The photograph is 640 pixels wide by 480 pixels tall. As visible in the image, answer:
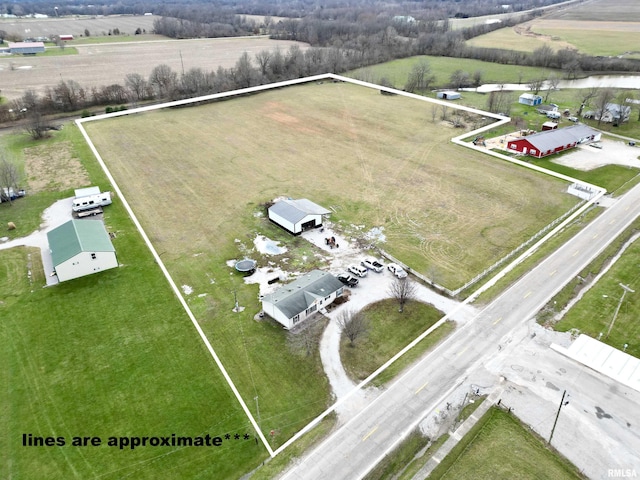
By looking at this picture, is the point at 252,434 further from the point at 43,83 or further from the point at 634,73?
the point at 634,73

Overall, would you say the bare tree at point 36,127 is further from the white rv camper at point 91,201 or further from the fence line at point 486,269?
the fence line at point 486,269

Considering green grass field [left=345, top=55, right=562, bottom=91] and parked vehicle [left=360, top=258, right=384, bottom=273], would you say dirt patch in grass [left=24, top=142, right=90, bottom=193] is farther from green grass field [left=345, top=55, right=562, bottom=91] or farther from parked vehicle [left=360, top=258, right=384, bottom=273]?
green grass field [left=345, top=55, right=562, bottom=91]

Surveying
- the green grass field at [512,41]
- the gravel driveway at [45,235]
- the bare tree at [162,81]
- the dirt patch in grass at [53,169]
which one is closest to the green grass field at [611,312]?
the gravel driveway at [45,235]

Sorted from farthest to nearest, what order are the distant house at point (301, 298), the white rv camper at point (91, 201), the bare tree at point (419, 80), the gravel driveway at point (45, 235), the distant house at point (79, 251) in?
the bare tree at point (419, 80)
the white rv camper at point (91, 201)
the gravel driveway at point (45, 235)
the distant house at point (79, 251)
the distant house at point (301, 298)

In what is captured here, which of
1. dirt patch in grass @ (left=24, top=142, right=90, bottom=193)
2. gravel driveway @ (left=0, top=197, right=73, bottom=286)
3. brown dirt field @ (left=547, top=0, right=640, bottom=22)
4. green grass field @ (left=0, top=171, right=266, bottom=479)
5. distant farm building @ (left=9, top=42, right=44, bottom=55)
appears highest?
brown dirt field @ (left=547, top=0, right=640, bottom=22)

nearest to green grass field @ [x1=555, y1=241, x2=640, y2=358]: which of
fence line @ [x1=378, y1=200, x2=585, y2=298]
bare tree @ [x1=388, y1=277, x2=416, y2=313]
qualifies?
fence line @ [x1=378, y1=200, x2=585, y2=298]

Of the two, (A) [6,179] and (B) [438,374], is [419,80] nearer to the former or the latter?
(A) [6,179]
